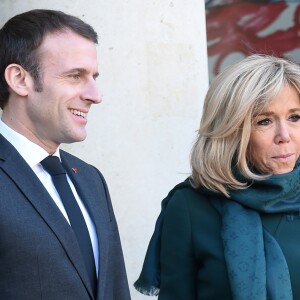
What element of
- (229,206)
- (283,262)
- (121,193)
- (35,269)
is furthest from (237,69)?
(121,193)

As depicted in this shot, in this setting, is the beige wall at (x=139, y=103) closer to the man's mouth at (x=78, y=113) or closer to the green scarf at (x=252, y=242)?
the green scarf at (x=252, y=242)

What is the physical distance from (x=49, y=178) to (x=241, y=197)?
2.45ft

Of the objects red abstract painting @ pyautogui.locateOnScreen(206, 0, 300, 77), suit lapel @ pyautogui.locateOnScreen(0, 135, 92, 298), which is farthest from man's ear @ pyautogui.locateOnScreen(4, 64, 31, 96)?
red abstract painting @ pyautogui.locateOnScreen(206, 0, 300, 77)

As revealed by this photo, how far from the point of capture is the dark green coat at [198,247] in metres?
3.23

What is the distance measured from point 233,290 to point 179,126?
167 cm

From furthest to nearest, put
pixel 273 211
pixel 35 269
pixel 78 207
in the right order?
pixel 273 211 < pixel 78 207 < pixel 35 269

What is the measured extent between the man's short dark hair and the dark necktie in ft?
0.92

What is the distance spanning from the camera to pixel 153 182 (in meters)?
4.67

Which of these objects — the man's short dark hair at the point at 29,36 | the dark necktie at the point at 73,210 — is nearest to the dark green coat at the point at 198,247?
the dark necktie at the point at 73,210

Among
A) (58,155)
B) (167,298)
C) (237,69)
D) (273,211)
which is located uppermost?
(237,69)

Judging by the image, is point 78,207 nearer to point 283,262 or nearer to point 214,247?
point 214,247

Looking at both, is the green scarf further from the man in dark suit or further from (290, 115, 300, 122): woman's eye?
the man in dark suit

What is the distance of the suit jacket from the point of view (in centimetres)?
282

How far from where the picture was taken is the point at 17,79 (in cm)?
316
